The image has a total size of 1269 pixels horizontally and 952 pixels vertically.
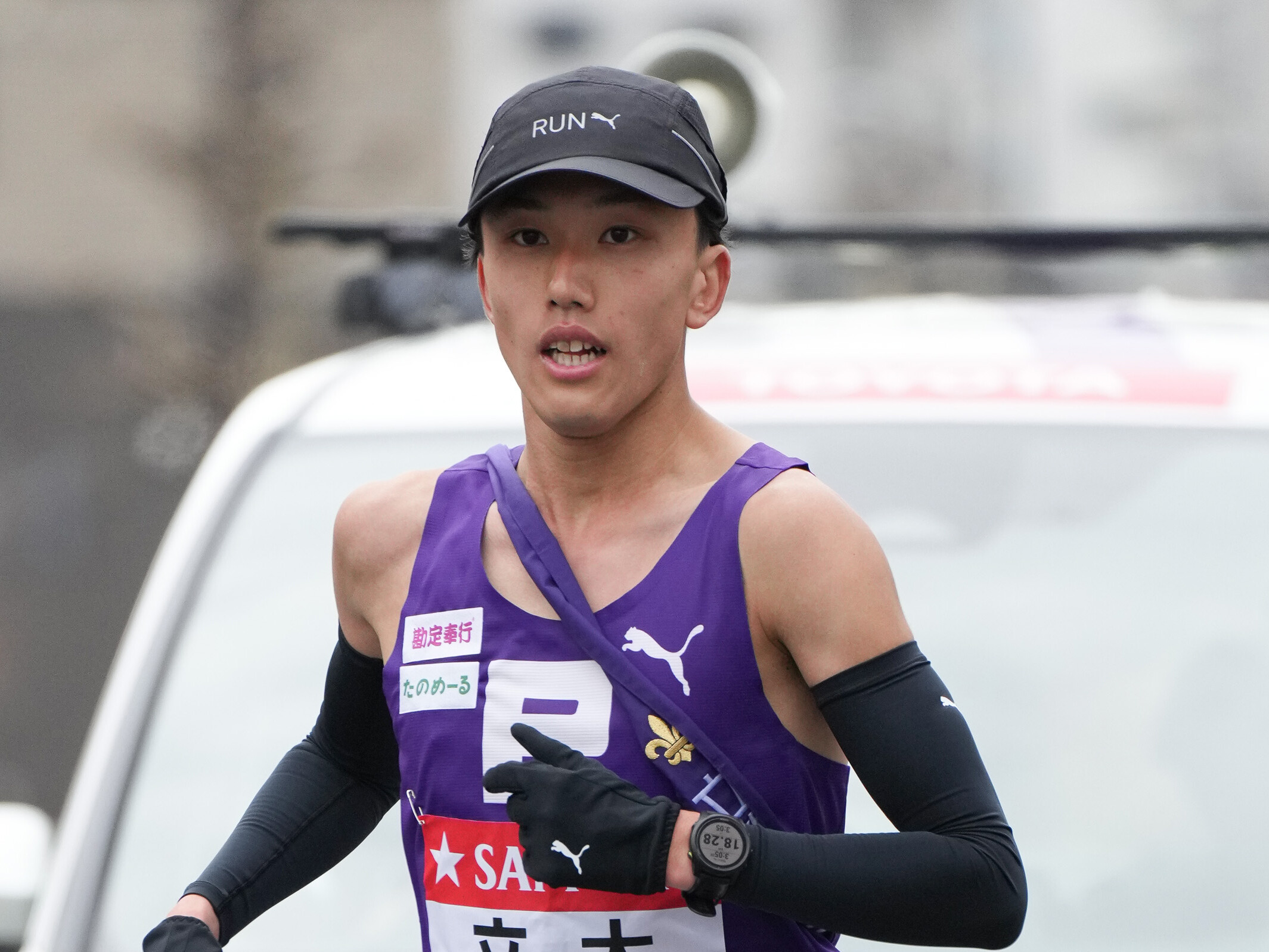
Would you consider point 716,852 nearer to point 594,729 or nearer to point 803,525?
point 594,729

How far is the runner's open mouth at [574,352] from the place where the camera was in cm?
179

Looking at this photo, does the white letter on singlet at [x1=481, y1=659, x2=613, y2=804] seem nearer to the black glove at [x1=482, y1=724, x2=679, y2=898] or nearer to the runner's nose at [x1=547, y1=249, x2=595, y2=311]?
the black glove at [x1=482, y1=724, x2=679, y2=898]

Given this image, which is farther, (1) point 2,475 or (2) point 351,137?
(2) point 351,137

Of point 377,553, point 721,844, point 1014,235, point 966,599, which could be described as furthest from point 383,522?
point 1014,235

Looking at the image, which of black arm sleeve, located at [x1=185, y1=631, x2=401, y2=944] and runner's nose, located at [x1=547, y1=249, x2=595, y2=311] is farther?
black arm sleeve, located at [x1=185, y1=631, x2=401, y2=944]

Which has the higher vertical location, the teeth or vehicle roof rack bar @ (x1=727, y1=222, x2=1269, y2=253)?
vehicle roof rack bar @ (x1=727, y1=222, x2=1269, y2=253)

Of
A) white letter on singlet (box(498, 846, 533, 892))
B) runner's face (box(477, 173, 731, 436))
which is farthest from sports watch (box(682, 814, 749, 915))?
runner's face (box(477, 173, 731, 436))

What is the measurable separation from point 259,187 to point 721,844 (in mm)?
11561

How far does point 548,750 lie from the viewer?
1.67 metres

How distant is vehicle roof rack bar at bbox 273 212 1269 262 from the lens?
371 centimetres

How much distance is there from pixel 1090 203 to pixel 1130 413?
33.1 metres

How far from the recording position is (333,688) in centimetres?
210

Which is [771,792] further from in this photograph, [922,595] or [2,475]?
→ [2,475]

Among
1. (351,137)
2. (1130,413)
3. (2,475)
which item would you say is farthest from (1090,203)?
(1130,413)
